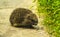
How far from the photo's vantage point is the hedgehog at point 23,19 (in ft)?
20.4

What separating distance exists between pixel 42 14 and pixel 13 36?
160 centimetres

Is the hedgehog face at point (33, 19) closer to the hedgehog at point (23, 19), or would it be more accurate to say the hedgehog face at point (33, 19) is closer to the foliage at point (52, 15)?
the hedgehog at point (23, 19)

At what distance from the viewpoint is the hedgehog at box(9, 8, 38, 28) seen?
6227mm

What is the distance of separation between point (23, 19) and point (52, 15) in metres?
0.72

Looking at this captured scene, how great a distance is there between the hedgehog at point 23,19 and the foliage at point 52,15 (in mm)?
293

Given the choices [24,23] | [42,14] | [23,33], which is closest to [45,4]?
[42,14]

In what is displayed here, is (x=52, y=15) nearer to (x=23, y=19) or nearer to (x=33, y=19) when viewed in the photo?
(x=33, y=19)

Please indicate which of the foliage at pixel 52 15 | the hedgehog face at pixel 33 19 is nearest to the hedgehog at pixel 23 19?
the hedgehog face at pixel 33 19

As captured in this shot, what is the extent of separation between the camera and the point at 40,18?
6.93m

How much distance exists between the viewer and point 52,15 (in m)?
6.27

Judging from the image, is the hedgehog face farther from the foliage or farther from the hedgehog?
the foliage

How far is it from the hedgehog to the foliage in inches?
11.5

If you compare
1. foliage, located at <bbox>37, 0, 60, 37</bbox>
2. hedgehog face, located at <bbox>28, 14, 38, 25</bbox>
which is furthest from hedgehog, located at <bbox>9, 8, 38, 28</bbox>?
foliage, located at <bbox>37, 0, 60, 37</bbox>

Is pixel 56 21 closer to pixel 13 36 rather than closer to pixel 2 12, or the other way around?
pixel 13 36
